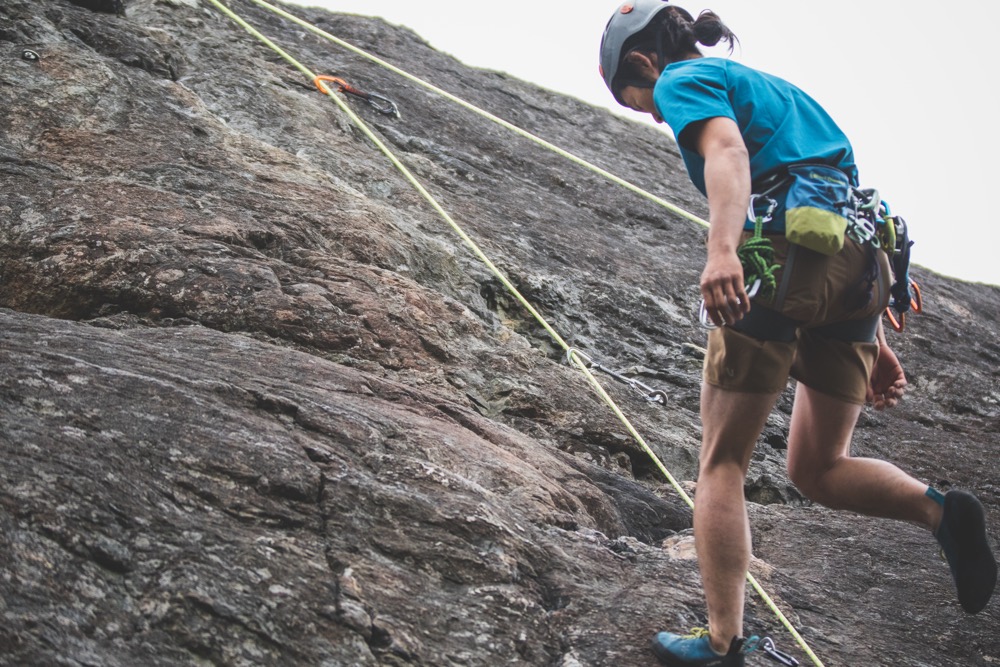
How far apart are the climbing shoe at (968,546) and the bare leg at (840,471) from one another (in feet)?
0.32

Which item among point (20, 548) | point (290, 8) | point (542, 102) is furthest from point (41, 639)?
point (542, 102)

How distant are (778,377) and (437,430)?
1644 millimetres

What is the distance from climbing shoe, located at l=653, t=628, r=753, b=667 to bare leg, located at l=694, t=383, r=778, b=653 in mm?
29

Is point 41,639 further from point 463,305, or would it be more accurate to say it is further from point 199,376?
point 463,305

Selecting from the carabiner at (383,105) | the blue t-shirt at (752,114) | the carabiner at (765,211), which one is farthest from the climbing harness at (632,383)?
the carabiner at (383,105)

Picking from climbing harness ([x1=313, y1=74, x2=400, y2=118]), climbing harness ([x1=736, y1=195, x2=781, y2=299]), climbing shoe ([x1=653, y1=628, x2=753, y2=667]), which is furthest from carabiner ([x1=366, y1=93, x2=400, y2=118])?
climbing shoe ([x1=653, y1=628, x2=753, y2=667])

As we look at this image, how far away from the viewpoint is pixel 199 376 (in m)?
3.87

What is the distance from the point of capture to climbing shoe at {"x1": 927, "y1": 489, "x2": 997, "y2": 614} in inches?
122

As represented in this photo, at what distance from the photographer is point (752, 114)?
3.34 m

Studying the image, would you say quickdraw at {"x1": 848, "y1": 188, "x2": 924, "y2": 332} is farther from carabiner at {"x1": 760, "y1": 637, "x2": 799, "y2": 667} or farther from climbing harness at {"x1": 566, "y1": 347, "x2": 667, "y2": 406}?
climbing harness at {"x1": 566, "y1": 347, "x2": 667, "y2": 406}

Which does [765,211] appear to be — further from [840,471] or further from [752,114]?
[840,471]

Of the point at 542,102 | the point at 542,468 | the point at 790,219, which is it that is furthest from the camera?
the point at 542,102

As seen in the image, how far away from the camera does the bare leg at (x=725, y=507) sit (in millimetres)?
3111

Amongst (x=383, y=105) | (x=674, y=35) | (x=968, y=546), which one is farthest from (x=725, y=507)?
(x=383, y=105)
